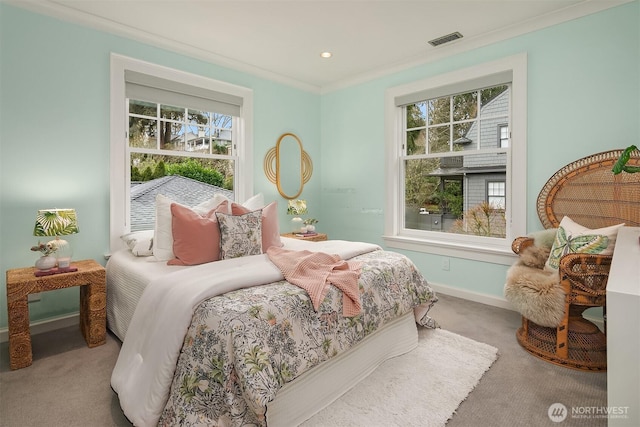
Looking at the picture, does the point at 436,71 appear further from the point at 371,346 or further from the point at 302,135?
the point at 371,346

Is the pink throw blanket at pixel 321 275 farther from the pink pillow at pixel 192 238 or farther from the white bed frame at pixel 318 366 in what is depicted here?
the pink pillow at pixel 192 238

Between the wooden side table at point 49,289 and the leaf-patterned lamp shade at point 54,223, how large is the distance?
11.8 inches

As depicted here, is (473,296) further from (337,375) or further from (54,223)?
(54,223)

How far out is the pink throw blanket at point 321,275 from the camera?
1.87 metres

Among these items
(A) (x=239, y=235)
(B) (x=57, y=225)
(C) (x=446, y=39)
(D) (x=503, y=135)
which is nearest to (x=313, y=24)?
(C) (x=446, y=39)

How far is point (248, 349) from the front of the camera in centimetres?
144

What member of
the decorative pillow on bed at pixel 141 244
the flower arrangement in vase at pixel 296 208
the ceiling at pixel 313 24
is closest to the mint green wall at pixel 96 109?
the ceiling at pixel 313 24

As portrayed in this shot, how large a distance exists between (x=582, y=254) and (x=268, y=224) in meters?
2.20

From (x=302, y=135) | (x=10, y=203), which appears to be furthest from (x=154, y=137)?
(x=302, y=135)

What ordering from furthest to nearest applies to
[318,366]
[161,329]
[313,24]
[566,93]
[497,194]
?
[497,194] → [313,24] → [566,93] → [318,366] → [161,329]

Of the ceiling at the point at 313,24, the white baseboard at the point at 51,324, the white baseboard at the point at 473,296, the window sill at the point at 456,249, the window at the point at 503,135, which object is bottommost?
the white baseboard at the point at 51,324

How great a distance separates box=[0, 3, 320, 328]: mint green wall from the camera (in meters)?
2.59

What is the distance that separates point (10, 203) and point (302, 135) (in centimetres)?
313

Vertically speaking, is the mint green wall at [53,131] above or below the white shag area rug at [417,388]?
above
